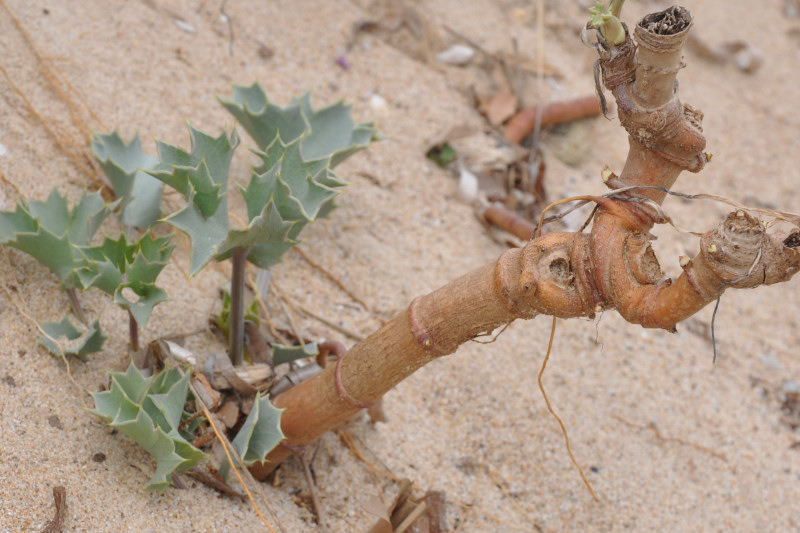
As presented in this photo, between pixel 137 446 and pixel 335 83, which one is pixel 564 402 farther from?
pixel 335 83

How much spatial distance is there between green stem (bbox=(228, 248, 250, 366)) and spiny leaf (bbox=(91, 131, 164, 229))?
0.29 meters

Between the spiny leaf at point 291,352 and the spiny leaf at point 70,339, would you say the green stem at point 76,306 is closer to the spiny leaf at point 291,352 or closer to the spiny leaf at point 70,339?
the spiny leaf at point 70,339

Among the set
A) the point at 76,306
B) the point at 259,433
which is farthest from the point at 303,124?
the point at 259,433

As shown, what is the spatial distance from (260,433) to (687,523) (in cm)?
100

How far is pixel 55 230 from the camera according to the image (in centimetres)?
149

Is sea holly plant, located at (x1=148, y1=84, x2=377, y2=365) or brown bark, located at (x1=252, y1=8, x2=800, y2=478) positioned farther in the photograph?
sea holly plant, located at (x1=148, y1=84, x2=377, y2=365)

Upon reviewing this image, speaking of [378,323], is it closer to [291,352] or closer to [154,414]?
[291,352]

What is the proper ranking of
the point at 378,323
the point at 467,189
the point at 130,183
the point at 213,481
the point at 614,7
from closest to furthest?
the point at 614,7 < the point at 213,481 < the point at 130,183 < the point at 378,323 < the point at 467,189

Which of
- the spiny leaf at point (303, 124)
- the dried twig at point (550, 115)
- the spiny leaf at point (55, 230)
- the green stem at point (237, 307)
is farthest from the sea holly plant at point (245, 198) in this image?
the dried twig at point (550, 115)

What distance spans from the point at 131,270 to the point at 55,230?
0.29 m

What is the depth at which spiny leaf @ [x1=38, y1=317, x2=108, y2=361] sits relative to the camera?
1381 millimetres

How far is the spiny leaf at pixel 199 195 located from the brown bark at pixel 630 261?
328 millimetres

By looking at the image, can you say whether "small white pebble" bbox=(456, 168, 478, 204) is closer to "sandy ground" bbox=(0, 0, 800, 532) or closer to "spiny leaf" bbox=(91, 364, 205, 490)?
"sandy ground" bbox=(0, 0, 800, 532)

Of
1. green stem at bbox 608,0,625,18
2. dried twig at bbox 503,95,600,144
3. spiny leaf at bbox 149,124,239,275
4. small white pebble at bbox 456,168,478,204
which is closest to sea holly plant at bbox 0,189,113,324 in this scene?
spiny leaf at bbox 149,124,239,275
